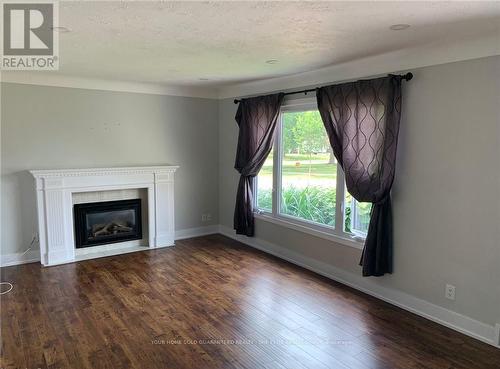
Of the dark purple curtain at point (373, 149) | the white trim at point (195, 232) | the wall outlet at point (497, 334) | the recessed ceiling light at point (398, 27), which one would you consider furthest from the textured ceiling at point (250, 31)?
the white trim at point (195, 232)

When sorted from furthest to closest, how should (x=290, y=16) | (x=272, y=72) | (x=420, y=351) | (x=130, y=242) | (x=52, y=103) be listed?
(x=130, y=242) < (x=52, y=103) < (x=272, y=72) < (x=420, y=351) < (x=290, y=16)

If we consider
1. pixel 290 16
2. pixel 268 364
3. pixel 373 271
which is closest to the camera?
pixel 290 16

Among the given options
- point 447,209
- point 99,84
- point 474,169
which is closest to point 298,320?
point 447,209

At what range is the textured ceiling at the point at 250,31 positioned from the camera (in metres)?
2.17

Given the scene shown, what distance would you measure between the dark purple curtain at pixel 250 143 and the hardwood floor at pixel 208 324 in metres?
1.10

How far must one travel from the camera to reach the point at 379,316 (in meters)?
3.29

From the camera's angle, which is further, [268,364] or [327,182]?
[327,182]

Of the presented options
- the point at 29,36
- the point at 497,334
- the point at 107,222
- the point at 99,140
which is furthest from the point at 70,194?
the point at 497,334

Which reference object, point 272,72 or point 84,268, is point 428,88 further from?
point 84,268

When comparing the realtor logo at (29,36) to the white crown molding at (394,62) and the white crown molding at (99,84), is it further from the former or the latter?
the white crown molding at (394,62)

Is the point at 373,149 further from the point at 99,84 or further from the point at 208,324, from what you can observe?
the point at 99,84

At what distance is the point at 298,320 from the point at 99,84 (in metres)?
3.95

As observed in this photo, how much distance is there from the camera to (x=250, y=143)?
520 cm

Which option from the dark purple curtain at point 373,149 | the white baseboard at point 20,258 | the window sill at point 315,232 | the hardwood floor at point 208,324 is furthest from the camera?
the white baseboard at point 20,258
